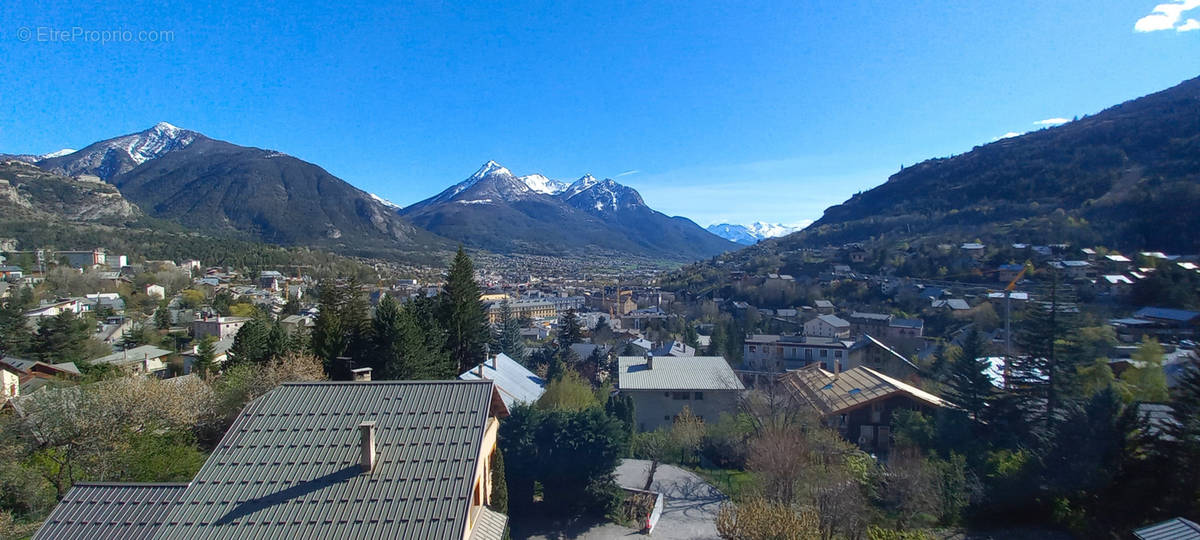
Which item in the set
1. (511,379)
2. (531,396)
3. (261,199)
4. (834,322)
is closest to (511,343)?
(511,379)

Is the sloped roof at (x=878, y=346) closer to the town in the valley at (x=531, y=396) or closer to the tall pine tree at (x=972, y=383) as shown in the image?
the town in the valley at (x=531, y=396)

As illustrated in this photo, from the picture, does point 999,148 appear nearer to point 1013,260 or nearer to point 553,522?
point 1013,260

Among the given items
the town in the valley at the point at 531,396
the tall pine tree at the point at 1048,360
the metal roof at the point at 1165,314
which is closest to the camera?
the town in the valley at the point at 531,396

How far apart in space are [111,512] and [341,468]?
2.79 meters

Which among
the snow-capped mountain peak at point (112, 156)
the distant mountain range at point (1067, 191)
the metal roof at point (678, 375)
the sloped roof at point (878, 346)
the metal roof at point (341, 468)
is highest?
the snow-capped mountain peak at point (112, 156)

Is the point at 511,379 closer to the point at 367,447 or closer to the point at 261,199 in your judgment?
the point at 367,447

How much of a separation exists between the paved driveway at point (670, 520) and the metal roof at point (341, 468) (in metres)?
6.37

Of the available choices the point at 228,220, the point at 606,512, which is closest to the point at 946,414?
the point at 606,512

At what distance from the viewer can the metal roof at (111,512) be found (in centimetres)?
603

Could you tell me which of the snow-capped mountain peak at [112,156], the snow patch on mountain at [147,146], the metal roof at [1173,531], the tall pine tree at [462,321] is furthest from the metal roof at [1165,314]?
the snow patch on mountain at [147,146]

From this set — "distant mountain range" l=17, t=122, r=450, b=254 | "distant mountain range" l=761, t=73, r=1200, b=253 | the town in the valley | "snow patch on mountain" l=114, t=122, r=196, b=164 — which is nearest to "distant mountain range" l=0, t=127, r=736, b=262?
"distant mountain range" l=17, t=122, r=450, b=254

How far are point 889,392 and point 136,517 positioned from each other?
64.7 feet

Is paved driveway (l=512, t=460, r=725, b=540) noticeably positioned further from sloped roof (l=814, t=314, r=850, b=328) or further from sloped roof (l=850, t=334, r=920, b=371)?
sloped roof (l=814, t=314, r=850, b=328)

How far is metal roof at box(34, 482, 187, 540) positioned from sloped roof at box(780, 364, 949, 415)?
16762 mm
